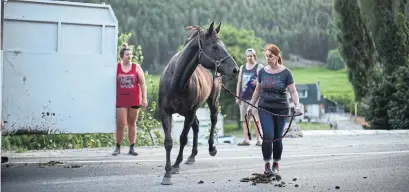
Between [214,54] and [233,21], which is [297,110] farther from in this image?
[233,21]

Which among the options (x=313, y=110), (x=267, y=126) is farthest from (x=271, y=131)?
(x=313, y=110)

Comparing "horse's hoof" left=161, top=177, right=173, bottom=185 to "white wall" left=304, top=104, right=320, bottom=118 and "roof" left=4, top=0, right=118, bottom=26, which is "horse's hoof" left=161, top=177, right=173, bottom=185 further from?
"white wall" left=304, top=104, right=320, bottom=118

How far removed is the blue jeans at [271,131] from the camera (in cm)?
675

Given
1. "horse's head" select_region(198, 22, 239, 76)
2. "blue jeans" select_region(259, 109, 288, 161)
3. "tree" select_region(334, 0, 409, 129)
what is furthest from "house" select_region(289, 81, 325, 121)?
"horse's head" select_region(198, 22, 239, 76)

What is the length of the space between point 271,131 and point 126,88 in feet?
9.80

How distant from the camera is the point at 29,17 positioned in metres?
6.73

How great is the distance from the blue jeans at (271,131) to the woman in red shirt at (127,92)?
2.79 m

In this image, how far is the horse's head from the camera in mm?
6527

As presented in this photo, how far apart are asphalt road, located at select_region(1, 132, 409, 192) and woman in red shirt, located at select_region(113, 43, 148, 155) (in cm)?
49

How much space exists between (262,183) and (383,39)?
529cm

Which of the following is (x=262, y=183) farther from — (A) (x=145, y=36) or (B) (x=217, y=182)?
(A) (x=145, y=36)

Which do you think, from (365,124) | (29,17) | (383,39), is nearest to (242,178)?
(29,17)

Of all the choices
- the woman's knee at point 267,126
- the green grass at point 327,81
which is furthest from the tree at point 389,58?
the green grass at point 327,81

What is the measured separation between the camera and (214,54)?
6.64 metres
